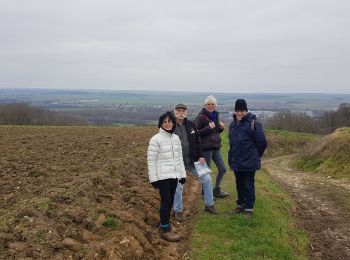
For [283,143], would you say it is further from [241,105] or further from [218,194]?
[241,105]

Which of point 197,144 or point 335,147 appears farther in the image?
point 335,147

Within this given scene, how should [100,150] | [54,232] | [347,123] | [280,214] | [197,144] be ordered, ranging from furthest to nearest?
[347,123] → [100,150] → [280,214] → [197,144] → [54,232]

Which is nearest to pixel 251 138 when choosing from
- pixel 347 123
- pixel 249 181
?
pixel 249 181

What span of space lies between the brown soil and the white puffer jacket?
115 cm

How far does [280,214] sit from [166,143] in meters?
4.65

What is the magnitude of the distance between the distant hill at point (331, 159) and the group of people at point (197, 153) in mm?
13597

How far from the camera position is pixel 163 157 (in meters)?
8.24

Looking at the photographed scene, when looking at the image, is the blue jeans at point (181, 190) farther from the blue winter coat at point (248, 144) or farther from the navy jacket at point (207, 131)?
the navy jacket at point (207, 131)

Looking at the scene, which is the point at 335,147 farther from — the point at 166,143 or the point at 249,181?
the point at 166,143

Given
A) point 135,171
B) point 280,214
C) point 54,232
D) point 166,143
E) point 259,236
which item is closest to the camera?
point 54,232

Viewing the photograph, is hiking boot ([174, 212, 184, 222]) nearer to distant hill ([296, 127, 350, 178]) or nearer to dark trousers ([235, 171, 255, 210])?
dark trousers ([235, 171, 255, 210])

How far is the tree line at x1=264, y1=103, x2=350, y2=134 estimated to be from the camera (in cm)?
8175

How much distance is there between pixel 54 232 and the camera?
23.6ft

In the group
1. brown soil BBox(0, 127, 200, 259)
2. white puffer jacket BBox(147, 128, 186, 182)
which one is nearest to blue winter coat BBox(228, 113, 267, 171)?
brown soil BBox(0, 127, 200, 259)
